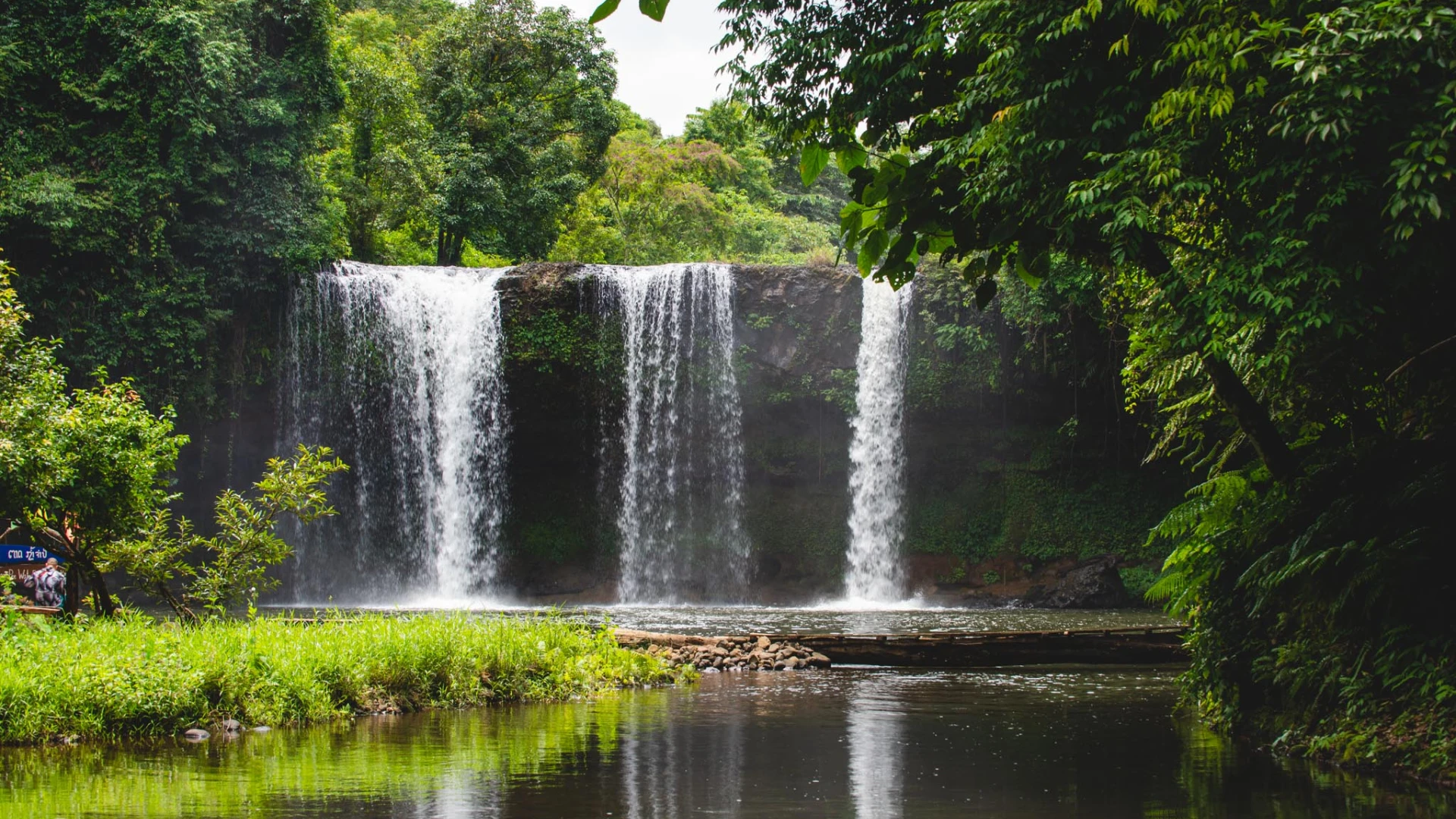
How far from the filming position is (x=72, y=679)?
7.87 metres

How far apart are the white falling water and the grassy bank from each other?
48.6 feet

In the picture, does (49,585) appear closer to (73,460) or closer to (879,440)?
(73,460)

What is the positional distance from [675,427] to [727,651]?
13261 millimetres

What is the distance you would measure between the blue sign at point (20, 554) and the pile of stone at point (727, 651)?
252 inches

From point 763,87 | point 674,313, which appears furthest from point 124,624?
point 674,313

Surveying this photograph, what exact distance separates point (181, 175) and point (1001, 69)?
20289 millimetres

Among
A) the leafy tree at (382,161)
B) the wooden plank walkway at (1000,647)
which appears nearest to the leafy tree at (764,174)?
the leafy tree at (382,161)

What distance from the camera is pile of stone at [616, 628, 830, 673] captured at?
12.9 m

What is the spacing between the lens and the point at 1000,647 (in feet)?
44.4

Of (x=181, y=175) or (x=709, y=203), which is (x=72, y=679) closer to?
(x=181, y=175)

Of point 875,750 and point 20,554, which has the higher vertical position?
point 20,554

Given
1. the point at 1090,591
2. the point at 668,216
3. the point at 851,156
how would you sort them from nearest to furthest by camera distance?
1. the point at 851,156
2. the point at 1090,591
3. the point at 668,216

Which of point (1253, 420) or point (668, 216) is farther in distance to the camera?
point (668, 216)

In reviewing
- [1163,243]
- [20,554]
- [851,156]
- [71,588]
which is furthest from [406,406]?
[851,156]
